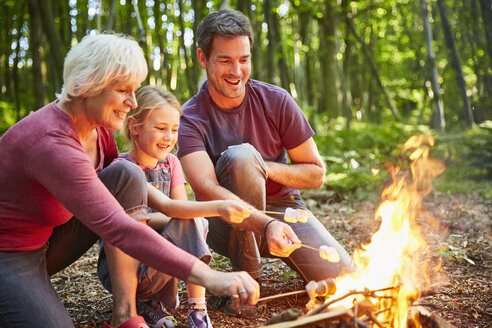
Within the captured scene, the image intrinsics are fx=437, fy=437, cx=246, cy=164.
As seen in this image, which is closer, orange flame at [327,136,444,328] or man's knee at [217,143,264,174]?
orange flame at [327,136,444,328]

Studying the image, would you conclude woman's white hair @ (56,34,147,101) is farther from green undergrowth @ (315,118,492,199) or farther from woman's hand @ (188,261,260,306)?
green undergrowth @ (315,118,492,199)

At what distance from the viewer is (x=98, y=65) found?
2.09m

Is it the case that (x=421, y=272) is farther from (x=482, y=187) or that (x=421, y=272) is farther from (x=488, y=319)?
(x=482, y=187)

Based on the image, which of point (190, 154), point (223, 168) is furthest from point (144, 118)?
point (223, 168)

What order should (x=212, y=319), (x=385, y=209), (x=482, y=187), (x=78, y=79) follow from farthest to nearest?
(x=482, y=187) → (x=385, y=209) → (x=212, y=319) → (x=78, y=79)

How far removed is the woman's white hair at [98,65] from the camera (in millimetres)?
2092

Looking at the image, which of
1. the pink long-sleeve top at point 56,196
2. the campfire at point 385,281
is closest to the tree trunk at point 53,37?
the pink long-sleeve top at point 56,196

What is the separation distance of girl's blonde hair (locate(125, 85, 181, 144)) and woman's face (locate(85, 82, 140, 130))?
62 centimetres

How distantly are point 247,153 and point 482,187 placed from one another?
240 inches

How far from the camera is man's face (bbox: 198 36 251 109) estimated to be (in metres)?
3.34

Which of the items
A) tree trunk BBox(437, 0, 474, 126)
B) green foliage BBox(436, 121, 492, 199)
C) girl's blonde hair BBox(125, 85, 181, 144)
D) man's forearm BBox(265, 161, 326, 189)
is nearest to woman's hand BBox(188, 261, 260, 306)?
girl's blonde hair BBox(125, 85, 181, 144)

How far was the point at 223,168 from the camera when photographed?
3088mm

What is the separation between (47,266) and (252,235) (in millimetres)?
1341

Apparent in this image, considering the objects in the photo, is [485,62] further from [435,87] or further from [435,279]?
[435,279]
